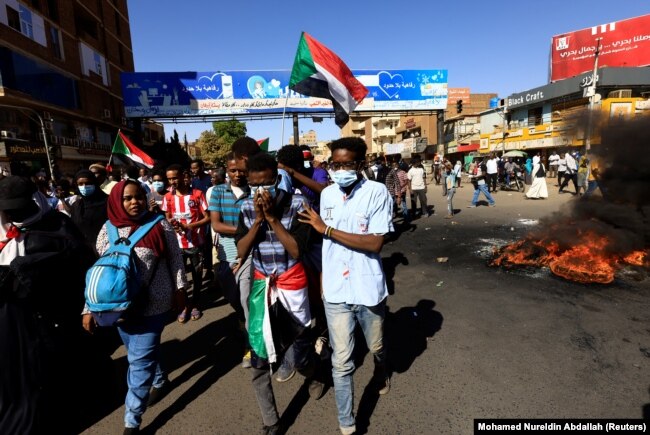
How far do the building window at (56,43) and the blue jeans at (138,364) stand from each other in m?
29.7

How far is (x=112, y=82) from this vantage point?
106ft

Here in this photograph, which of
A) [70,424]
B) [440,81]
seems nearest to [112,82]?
[440,81]

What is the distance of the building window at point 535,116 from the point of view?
31.1 metres

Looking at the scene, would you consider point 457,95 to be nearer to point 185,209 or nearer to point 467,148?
point 467,148

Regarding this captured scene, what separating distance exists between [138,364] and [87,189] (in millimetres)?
2650

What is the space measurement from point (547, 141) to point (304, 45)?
30372 millimetres

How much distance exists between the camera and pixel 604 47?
31.5 meters

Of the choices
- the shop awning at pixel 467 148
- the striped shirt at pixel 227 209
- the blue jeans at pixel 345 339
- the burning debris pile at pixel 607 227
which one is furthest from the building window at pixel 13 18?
the shop awning at pixel 467 148

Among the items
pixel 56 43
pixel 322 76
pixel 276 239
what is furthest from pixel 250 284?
pixel 56 43

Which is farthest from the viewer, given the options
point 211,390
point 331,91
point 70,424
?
point 331,91

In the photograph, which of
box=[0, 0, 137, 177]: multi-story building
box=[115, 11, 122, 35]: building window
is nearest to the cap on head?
box=[0, 0, 137, 177]: multi-story building

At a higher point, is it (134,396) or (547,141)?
(547,141)

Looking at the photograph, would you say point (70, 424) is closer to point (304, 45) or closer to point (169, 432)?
point (169, 432)

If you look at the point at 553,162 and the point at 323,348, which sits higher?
the point at 553,162
